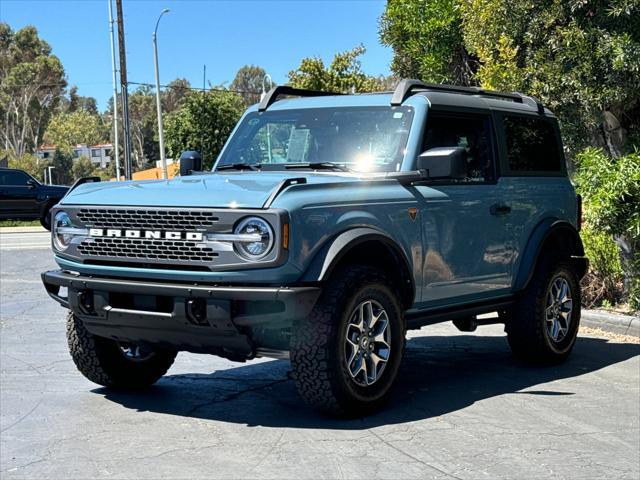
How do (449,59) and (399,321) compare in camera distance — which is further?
(449,59)

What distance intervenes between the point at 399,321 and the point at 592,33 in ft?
17.3

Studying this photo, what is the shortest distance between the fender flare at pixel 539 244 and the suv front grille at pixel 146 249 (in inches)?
119

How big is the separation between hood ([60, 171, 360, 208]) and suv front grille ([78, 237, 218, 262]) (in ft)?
0.75

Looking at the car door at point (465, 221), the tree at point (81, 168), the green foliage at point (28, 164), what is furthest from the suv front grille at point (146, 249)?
the tree at point (81, 168)

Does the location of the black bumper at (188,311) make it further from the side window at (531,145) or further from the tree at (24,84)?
the tree at (24,84)

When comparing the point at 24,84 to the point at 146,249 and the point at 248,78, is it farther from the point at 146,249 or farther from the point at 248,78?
the point at 146,249

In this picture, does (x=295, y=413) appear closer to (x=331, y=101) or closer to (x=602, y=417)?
(x=602, y=417)

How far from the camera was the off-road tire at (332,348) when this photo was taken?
572 centimetres

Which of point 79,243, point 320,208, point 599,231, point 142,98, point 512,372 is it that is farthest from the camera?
point 142,98

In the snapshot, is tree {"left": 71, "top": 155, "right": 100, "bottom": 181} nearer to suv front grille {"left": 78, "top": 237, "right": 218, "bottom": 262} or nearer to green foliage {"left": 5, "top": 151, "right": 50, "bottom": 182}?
green foliage {"left": 5, "top": 151, "right": 50, "bottom": 182}

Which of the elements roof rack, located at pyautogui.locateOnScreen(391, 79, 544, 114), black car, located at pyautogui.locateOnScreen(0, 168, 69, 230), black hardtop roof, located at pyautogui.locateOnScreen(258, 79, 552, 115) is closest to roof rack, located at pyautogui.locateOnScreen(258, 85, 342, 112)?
black hardtop roof, located at pyautogui.locateOnScreen(258, 79, 552, 115)

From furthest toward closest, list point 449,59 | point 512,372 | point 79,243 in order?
point 449,59
point 512,372
point 79,243

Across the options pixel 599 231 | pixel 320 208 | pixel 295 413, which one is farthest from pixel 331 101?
pixel 599 231

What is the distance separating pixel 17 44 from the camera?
85625mm
